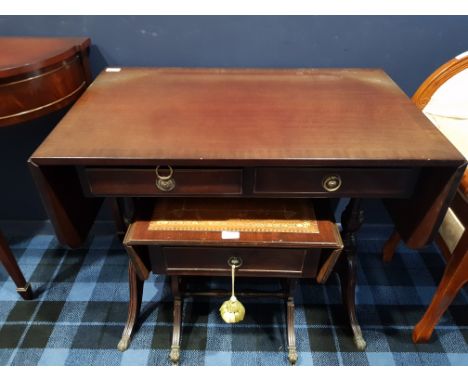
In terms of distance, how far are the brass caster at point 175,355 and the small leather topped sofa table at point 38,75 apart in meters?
0.71

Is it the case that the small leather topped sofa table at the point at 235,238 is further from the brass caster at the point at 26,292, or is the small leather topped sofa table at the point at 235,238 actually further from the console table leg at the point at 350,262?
the brass caster at the point at 26,292

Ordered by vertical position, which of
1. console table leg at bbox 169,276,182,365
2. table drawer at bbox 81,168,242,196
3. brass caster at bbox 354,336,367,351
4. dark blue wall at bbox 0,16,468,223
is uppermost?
dark blue wall at bbox 0,16,468,223

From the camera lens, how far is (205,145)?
68 centimetres

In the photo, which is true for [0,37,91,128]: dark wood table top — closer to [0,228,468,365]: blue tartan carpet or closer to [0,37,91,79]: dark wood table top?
[0,37,91,79]: dark wood table top

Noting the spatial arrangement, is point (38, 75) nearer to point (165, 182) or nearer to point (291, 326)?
point (165, 182)

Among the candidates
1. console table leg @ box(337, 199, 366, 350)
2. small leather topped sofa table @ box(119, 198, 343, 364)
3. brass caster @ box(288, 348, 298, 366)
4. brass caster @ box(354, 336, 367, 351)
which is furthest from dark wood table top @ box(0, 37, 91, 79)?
brass caster @ box(354, 336, 367, 351)

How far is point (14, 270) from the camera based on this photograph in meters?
1.13

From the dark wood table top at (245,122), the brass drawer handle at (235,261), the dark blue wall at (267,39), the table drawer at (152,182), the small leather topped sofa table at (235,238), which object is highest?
the dark blue wall at (267,39)

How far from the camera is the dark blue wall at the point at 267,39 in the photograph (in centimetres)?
99

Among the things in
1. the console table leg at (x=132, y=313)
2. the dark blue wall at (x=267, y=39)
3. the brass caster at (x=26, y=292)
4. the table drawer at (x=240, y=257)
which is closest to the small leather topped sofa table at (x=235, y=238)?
the table drawer at (x=240, y=257)

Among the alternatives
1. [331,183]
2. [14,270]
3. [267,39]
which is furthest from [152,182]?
[14,270]

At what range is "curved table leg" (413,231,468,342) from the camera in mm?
873

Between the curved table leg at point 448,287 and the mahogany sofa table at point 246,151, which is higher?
the mahogany sofa table at point 246,151

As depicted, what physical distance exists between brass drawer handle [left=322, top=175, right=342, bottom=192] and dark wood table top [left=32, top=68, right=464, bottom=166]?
6 centimetres
